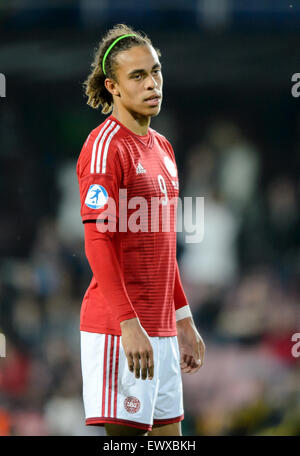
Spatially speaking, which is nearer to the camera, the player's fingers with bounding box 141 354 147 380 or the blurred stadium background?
the player's fingers with bounding box 141 354 147 380

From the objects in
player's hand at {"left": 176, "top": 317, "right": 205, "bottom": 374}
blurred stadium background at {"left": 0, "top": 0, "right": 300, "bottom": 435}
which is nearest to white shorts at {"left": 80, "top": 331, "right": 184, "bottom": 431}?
player's hand at {"left": 176, "top": 317, "right": 205, "bottom": 374}

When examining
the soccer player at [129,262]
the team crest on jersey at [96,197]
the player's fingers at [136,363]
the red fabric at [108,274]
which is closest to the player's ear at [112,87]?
the soccer player at [129,262]

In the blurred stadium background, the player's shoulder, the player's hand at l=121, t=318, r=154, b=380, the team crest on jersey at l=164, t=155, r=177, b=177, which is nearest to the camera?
the player's hand at l=121, t=318, r=154, b=380

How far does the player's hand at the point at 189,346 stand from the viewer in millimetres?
3002

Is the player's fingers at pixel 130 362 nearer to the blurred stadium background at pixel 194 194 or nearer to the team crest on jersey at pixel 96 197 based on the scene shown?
the team crest on jersey at pixel 96 197

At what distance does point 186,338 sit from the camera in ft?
9.90

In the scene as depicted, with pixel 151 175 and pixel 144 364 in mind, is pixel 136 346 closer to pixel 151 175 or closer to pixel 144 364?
pixel 144 364

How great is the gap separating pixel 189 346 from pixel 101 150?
90 cm

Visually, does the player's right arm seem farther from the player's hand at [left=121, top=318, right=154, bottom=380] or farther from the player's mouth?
the player's mouth

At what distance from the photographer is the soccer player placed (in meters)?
2.53

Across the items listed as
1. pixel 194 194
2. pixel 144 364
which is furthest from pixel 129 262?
pixel 194 194

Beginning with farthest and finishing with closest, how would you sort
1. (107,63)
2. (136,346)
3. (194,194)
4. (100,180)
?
(194,194), (107,63), (100,180), (136,346)
